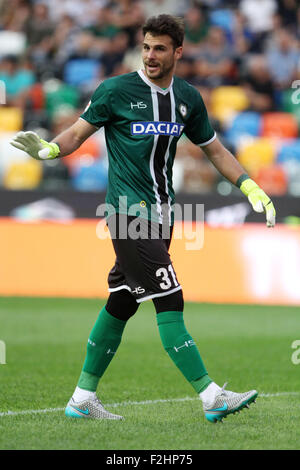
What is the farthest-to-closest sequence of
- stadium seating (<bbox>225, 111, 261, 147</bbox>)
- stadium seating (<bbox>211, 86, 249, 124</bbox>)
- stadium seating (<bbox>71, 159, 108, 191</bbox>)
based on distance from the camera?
stadium seating (<bbox>211, 86, 249, 124</bbox>) → stadium seating (<bbox>225, 111, 261, 147</bbox>) → stadium seating (<bbox>71, 159, 108, 191</bbox>)

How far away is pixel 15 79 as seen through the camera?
17.3m

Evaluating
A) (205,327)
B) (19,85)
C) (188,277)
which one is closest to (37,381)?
(205,327)

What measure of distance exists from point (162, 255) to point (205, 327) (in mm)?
5129

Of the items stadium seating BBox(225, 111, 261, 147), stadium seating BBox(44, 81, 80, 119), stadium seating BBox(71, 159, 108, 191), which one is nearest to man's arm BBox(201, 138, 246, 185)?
stadium seating BBox(71, 159, 108, 191)

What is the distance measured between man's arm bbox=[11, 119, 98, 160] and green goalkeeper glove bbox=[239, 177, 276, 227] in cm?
A: 107

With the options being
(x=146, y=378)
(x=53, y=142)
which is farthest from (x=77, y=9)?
(x=53, y=142)

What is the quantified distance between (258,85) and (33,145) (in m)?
12.2

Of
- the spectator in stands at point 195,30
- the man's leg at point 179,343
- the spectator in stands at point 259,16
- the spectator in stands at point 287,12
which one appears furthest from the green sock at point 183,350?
the spectator in stands at point 287,12

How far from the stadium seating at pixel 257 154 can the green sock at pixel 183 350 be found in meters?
9.44

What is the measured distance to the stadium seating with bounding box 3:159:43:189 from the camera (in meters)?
14.6

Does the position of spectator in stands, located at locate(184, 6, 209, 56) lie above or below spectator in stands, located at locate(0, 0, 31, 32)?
below

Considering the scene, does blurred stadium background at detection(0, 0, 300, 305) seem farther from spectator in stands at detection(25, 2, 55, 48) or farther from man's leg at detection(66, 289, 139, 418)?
man's leg at detection(66, 289, 139, 418)

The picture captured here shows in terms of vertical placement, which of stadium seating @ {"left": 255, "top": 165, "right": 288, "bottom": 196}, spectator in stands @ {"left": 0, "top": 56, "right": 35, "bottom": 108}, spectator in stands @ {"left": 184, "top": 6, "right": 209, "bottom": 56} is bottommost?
stadium seating @ {"left": 255, "top": 165, "right": 288, "bottom": 196}

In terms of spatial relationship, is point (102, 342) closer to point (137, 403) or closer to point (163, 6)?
point (137, 403)
